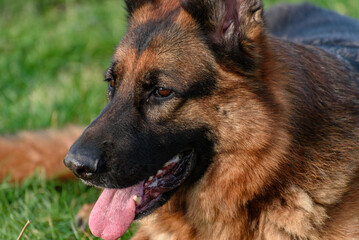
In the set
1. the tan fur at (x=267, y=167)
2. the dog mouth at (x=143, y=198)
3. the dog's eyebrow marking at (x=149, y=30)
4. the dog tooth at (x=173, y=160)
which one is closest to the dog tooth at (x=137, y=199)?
the dog mouth at (x=143, y=198)

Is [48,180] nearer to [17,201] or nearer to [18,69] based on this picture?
[17,201]

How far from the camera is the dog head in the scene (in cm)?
282

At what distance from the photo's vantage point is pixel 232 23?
2920mm

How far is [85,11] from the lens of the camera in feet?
26.1

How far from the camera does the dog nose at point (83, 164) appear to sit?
273 cm

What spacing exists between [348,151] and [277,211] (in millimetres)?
547

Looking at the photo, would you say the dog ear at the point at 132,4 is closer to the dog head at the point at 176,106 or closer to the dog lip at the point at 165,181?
the dog head at the point at 176,106

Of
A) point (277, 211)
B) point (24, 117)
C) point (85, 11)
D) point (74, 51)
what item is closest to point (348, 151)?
point (277, 211)

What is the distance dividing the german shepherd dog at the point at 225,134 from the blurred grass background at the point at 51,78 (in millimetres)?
1027

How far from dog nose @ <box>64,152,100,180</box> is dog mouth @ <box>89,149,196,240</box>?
338mm

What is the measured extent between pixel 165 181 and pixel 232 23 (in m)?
0.98

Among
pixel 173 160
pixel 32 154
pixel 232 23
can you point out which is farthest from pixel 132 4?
pixel 32 154

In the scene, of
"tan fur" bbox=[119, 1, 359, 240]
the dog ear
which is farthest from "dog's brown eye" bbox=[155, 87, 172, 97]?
the dog ear

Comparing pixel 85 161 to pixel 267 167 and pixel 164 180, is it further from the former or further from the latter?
pixel 267 167
